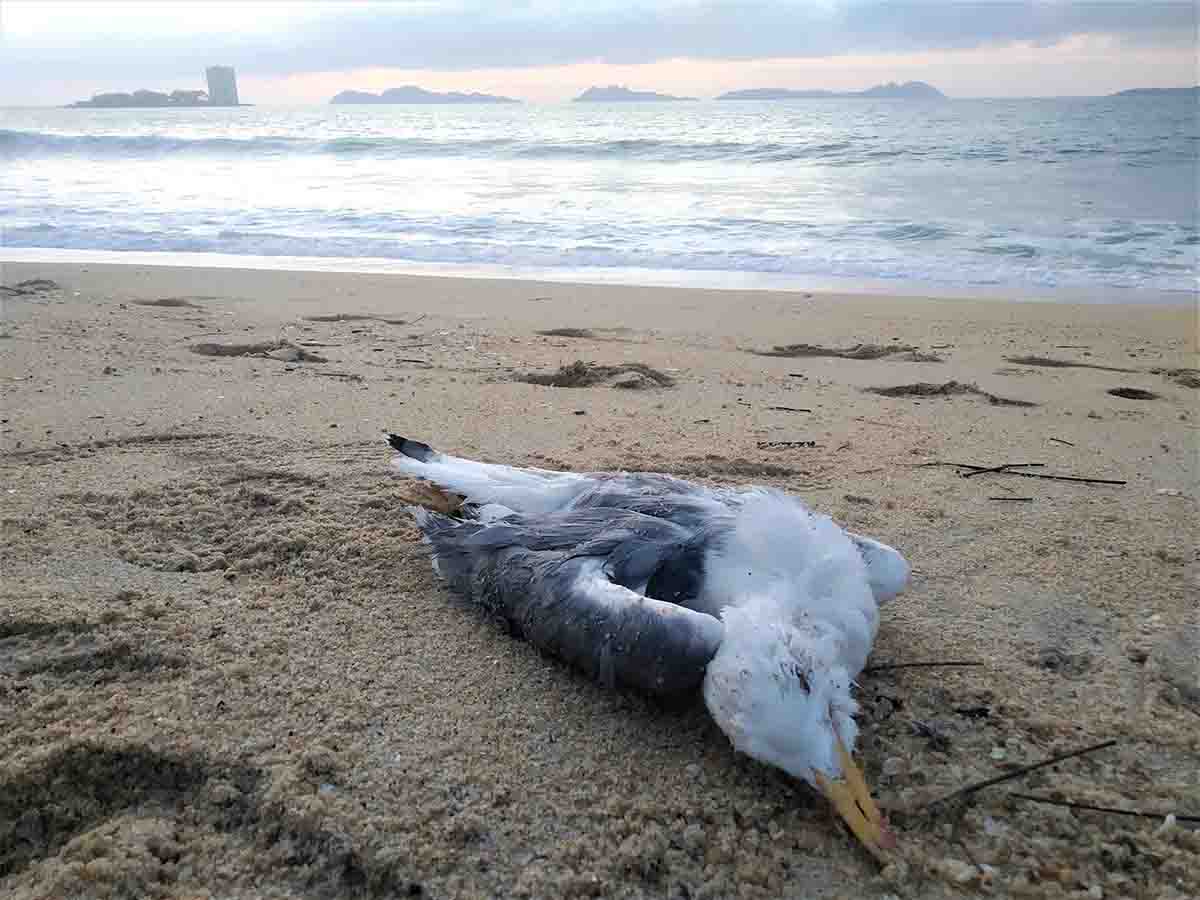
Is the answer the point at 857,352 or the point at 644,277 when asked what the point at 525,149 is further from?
the point at 857,352

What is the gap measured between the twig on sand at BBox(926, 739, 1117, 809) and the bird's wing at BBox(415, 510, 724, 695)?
525mm

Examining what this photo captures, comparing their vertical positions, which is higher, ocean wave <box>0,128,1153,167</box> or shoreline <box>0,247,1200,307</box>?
ocean wave <box>0,128,1153,167</box>

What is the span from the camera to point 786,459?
11.9 ft

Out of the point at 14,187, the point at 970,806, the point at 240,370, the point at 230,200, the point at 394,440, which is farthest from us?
the point at 14,187

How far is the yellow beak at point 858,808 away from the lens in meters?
1.63

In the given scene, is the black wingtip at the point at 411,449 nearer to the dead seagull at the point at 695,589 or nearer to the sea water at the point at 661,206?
the dead seagull at the point at 695,589

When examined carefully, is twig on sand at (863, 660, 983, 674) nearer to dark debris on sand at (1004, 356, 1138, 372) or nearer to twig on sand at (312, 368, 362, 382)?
twig on sand at (312, 368, 362, 382)

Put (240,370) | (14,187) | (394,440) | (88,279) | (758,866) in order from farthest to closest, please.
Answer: (14,187), (88,279), (240,370), (394,440), (758,866)

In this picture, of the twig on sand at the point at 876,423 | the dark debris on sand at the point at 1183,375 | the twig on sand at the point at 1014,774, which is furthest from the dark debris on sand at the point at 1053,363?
the twig on sand at the point at 1014,774

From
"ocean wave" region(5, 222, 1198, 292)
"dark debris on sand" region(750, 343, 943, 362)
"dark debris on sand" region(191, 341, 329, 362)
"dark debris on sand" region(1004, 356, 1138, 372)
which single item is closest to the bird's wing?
"dark debris on sand" region(191, 341, 329, 362)

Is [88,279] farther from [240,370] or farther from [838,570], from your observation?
[838,570]

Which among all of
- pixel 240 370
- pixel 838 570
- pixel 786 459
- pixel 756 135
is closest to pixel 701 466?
pixel 786 459

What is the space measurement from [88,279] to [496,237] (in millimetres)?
4556

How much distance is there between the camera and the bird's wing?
180cm
